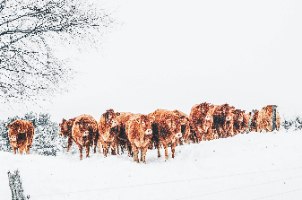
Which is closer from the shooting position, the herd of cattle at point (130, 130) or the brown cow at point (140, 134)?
the brown cow at point (140, 134)

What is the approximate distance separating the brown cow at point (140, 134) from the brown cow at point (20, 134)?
574 cm

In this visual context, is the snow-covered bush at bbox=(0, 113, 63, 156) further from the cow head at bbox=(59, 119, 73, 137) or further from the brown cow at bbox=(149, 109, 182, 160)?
the brown cow at bbox=(149, 109, 182, 160)

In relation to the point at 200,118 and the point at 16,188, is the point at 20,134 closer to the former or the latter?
the point at 200,118

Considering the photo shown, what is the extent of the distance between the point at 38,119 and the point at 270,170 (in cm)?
4416

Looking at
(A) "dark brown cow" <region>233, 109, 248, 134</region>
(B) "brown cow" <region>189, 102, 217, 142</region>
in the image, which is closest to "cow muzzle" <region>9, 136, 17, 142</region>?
(B) "brown cow" <region>189, 102, 217, 142</region>

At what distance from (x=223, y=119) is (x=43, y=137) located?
29.4m

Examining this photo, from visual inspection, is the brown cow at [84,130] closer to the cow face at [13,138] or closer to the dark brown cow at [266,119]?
the cow face at [13,138]

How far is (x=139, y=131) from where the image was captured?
57.7 feet

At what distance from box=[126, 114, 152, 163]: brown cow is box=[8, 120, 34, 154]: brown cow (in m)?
5.74

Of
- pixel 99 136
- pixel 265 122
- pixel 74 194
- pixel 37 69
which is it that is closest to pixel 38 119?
pixel 265 122

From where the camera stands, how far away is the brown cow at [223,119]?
1078 inches

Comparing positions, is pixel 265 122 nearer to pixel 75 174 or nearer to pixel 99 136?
pixel 99 136

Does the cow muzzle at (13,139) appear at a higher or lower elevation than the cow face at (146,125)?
lower

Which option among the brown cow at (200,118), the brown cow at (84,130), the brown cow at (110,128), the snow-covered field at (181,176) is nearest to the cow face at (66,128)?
the brown cow at (84,130)
